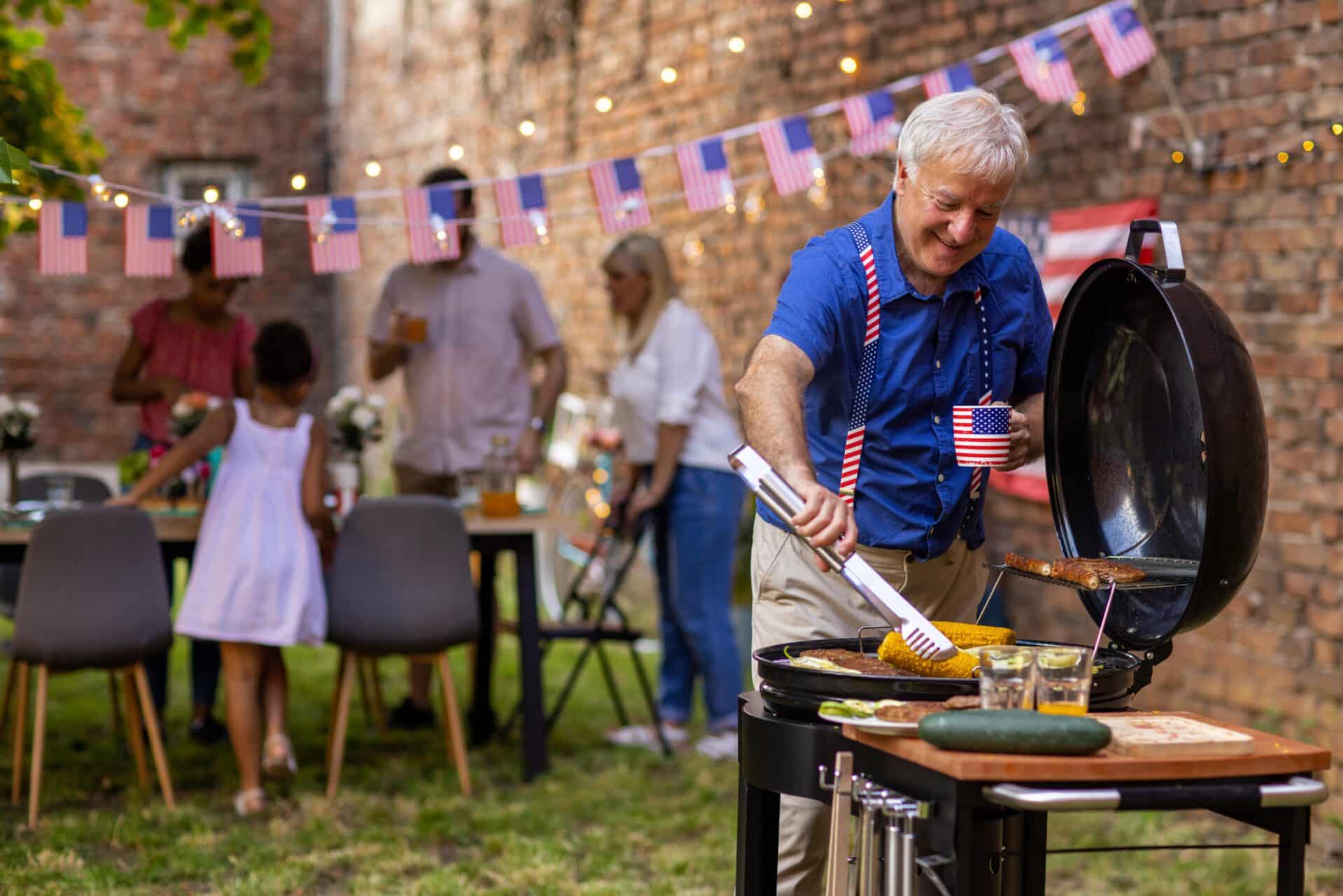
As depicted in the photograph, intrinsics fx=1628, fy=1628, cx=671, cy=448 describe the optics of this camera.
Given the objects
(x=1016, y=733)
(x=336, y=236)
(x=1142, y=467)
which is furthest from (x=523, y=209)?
(x=1016, y=733)

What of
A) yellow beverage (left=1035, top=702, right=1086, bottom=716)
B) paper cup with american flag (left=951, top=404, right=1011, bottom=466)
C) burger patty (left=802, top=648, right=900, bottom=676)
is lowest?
yellow beverage (left=1035, top=702, right=1086, bottom=716)

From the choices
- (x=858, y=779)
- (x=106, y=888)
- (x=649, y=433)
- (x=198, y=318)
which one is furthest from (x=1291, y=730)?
(x=198, y=318)

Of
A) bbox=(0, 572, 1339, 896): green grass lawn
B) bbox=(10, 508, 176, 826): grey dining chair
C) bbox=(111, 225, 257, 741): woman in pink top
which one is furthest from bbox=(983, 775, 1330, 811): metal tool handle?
bbox=(111, 225, 257, 741): woman in pink top

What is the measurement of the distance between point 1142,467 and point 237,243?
3.08 metres

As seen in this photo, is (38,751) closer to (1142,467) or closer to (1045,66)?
(1142,467)

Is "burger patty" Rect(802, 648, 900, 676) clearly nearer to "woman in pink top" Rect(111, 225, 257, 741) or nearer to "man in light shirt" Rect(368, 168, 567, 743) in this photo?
"man in light shirt" Rect(368, 168, 567, 743)

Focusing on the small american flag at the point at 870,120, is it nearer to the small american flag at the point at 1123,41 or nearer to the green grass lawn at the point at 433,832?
the small american flag at the point at 1123,41

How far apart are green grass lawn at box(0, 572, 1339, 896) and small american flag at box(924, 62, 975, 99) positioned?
227 centimetres

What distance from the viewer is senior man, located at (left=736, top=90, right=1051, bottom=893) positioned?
2355 mm

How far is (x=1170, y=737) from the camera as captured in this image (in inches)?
76.4

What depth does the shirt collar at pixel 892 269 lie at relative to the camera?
2.53 meters

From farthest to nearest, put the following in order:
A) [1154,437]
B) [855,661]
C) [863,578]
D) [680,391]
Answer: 1. [680,391]
2. [1154,437]
3. [855,661]
4. [863,578]

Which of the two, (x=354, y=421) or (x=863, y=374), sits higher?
(x=863, y=374)

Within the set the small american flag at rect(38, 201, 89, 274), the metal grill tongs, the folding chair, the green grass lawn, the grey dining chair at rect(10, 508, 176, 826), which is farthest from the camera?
the folding chair
